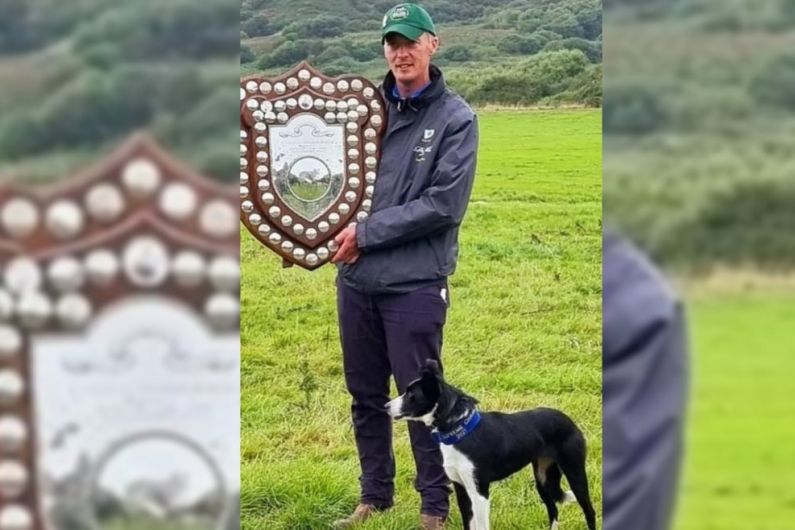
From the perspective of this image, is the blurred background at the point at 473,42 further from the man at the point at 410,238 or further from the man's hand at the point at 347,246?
the man's hand at the point at 347,246

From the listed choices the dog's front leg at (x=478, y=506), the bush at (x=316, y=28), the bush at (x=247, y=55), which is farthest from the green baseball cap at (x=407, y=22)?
the dog's front leg at (x=478, y=506)

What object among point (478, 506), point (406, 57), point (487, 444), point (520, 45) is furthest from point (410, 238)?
Result: point (520, 45)

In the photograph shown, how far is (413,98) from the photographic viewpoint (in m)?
2.74

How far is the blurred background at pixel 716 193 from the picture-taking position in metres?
1.44

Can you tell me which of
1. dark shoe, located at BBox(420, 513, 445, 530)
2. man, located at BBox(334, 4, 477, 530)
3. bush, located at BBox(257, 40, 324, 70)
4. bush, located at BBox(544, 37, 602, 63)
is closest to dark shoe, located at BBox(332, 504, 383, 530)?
man, located at BBox(334, 4, 477, 530)

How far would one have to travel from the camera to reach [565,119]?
3.70 meters

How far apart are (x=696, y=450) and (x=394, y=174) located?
1387 mm

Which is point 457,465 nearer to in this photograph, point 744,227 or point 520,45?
point 520,45

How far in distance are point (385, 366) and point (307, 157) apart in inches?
28.2

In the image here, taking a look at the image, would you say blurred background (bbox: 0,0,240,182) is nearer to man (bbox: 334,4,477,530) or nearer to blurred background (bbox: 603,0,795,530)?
blurred background (bbox: 603,0,795,530)

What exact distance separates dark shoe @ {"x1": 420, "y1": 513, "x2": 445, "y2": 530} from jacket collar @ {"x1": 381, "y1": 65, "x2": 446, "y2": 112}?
1.13 meters

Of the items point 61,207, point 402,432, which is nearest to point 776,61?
point 61,207

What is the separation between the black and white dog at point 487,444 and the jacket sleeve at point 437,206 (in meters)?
0.34

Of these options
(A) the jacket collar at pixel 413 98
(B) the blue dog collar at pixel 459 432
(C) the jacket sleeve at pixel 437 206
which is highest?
(A) the jacket collar at pixel 413 98
